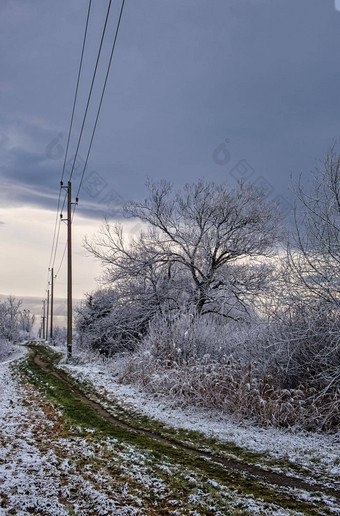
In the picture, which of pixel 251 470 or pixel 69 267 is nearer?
pixel 251 470

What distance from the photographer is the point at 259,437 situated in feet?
23.6

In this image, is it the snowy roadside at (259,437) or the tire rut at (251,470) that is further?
the snowy roadside at (259,437)

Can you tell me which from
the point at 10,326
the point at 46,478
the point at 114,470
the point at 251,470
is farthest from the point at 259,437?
the point at 10,326

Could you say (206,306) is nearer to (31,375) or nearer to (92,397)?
(31,375)

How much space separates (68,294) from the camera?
2364cm

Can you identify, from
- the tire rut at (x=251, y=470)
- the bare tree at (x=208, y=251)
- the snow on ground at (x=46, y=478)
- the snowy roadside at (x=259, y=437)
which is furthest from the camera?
the bare tree at (x=208, y=251)

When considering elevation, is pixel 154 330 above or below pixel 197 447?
above

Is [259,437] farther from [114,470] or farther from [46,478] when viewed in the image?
[46,478]

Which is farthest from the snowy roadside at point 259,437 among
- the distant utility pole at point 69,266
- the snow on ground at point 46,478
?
the distant utility pole at point 69,266

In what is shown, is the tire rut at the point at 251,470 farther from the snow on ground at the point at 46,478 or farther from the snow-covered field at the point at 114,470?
the snow on ground at the point at 46,478

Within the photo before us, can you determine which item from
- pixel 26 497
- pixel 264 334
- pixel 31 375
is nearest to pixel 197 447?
pixel 26 497

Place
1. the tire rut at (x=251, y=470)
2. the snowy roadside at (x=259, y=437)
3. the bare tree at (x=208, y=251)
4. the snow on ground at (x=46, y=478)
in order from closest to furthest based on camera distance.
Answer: the snow on ground at (x=46, y=478) → the tire rut at (x=251, y=470) → the snowy roadside at (x=259, y=437) → the bare tree at (x=208, y=251)

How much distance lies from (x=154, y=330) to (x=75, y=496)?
10.5 meters

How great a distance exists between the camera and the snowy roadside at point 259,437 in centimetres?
580
